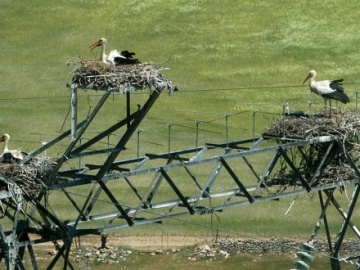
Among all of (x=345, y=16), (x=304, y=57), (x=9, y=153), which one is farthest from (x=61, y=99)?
(x=9, y=153)

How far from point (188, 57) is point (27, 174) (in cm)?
3300

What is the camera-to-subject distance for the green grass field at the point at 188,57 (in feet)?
166

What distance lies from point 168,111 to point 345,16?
1662cm

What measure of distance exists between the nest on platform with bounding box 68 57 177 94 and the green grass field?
1585cm

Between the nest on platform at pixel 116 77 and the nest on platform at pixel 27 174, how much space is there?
6.99ft

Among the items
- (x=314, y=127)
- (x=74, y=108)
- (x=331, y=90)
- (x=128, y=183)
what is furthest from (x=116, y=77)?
(x=331, y=90)

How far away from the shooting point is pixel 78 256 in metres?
38.4

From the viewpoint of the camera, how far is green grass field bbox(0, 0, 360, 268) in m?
50.5

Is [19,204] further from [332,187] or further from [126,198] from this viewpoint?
[126,198]

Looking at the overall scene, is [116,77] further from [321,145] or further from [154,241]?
[154,241]

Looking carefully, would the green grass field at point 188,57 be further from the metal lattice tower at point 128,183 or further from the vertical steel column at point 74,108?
the vertical steel column at point 74,108

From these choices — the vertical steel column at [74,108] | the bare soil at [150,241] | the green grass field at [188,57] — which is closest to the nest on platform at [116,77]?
the vertical steel column at [74,108]

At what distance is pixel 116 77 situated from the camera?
27188 mm

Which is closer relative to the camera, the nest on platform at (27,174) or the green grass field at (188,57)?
the nest on platform at (27,174)
